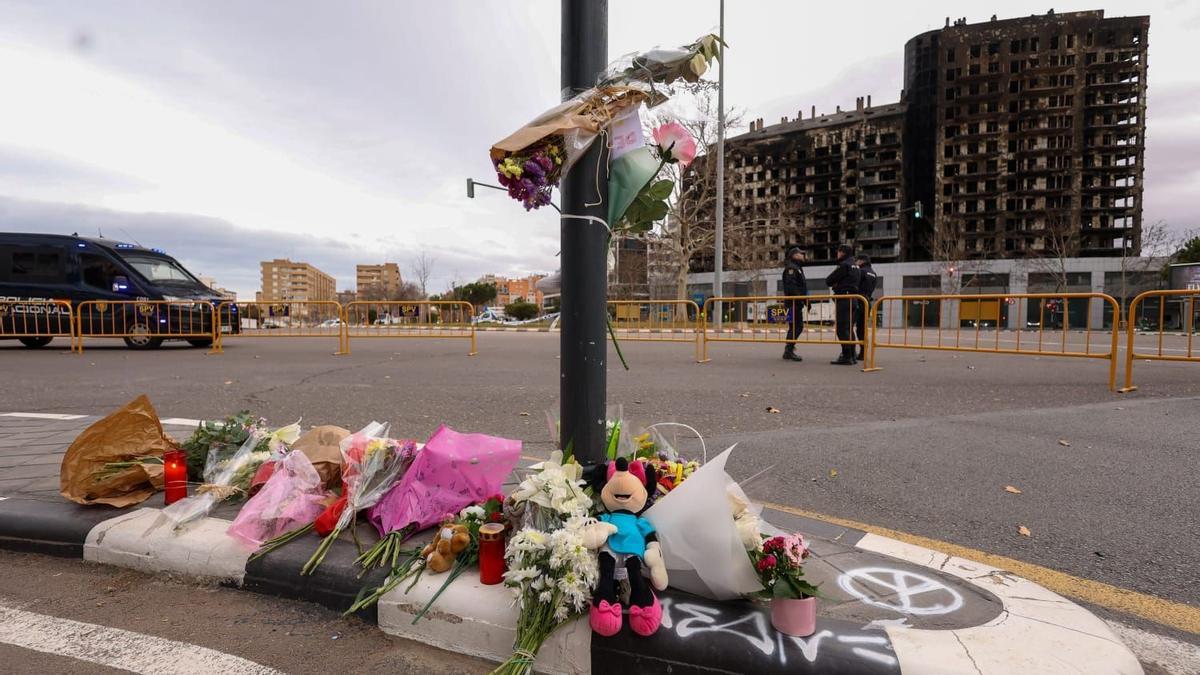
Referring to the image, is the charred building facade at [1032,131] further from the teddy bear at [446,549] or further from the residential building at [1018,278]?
the teddy bear at [446,549]

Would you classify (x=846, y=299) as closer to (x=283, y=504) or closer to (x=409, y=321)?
(x=283, y=504)

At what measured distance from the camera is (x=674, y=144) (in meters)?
2.46

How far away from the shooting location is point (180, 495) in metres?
2.86

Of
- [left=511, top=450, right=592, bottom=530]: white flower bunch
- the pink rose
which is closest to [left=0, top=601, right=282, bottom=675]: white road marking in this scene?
[left=511, top=450, right=592, bottom=530]: white flower bunch

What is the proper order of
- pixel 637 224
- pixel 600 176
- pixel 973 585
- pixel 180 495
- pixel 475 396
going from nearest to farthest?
pixel 973 585, pixel 600 176, pixel 637 224, pixel 180 495, pixel 475 396

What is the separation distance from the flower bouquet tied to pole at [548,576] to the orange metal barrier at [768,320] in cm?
799

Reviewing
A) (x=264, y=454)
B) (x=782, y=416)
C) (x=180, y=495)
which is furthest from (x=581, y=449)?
(x=782, y=416)

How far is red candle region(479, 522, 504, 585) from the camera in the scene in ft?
6.63

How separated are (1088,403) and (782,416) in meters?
3.35

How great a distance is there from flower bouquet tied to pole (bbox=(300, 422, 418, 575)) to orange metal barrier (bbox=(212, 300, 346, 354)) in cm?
1010

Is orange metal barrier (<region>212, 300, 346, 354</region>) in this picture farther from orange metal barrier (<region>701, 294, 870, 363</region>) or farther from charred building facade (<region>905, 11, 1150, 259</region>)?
charred building facade (<region>905, 11, 1150, 259</region>)

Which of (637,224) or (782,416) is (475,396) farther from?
(637,224)

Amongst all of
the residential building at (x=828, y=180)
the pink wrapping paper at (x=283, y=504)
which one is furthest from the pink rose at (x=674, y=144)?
the residential building at (x=828, y=180)

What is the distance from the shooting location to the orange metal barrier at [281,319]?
512 inches
